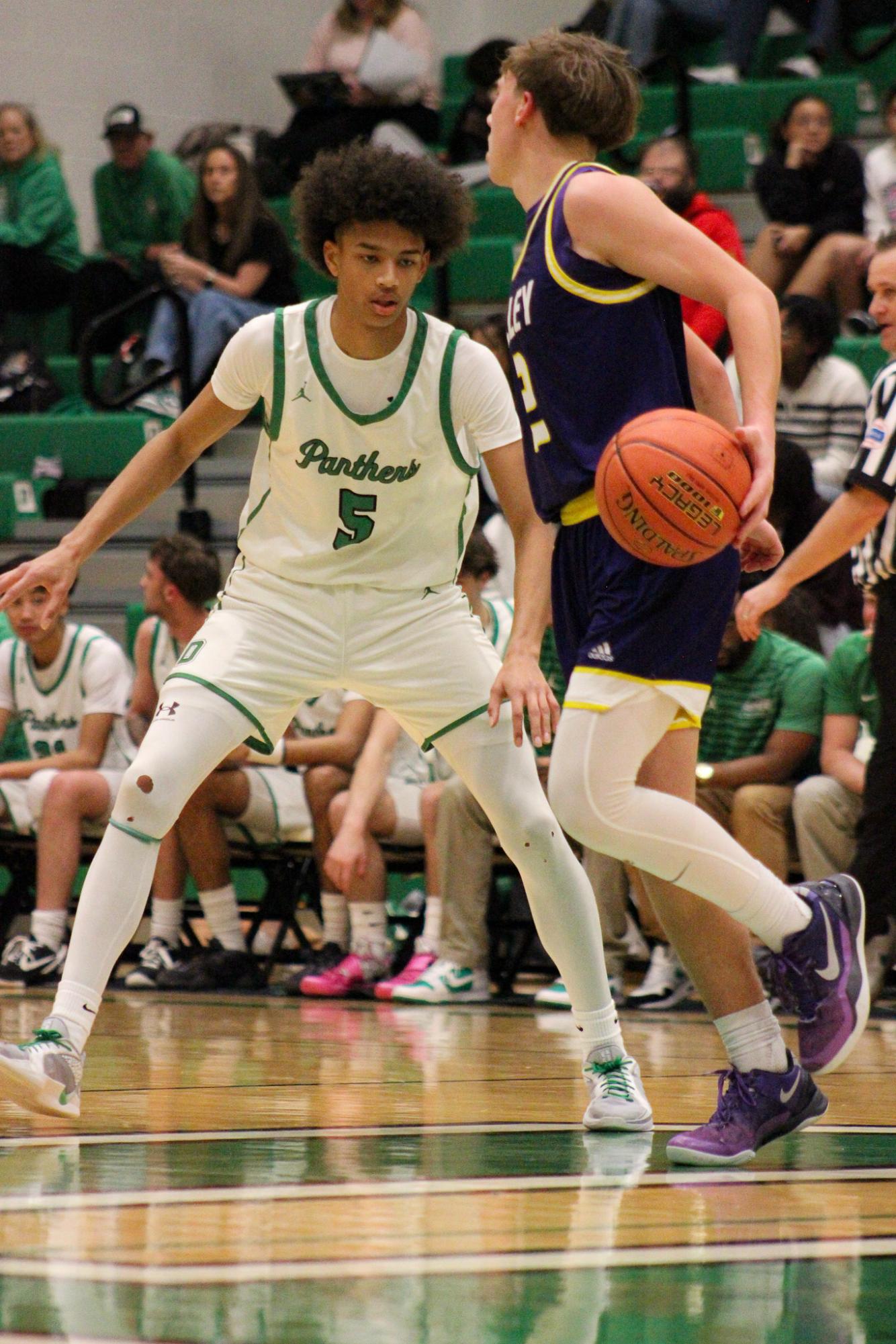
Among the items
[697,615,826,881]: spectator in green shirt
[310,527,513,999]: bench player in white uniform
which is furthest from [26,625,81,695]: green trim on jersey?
[697,615,826,881]: spectator in green shirt

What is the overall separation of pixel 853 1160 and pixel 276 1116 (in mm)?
1076

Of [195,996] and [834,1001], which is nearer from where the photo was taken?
[834,1001]

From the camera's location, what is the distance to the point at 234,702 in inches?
136

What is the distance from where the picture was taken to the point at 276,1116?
3547mm

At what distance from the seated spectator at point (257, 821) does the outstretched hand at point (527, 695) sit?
3247 millimetres

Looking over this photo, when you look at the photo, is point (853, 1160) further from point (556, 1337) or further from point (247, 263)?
point (247, 263)

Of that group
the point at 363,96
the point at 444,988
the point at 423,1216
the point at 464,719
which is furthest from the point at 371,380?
the point at 363,96

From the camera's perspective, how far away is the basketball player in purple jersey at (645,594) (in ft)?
10.1

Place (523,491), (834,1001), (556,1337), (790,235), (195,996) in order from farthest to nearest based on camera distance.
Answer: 1. (790,235)
2. (195,996)
3. (523,491)
4. (834,1001)
5. (556,1337)

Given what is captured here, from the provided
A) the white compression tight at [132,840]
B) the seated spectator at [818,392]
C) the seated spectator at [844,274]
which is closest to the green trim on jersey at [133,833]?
the white compression tight at [132,840]

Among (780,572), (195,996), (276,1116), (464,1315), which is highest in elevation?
(780,572)

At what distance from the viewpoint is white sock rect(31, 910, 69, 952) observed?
6.64 metres

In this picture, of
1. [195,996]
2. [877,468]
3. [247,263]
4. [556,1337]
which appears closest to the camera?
[556,1337]

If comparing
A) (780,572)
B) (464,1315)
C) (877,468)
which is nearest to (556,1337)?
(464,1315)
